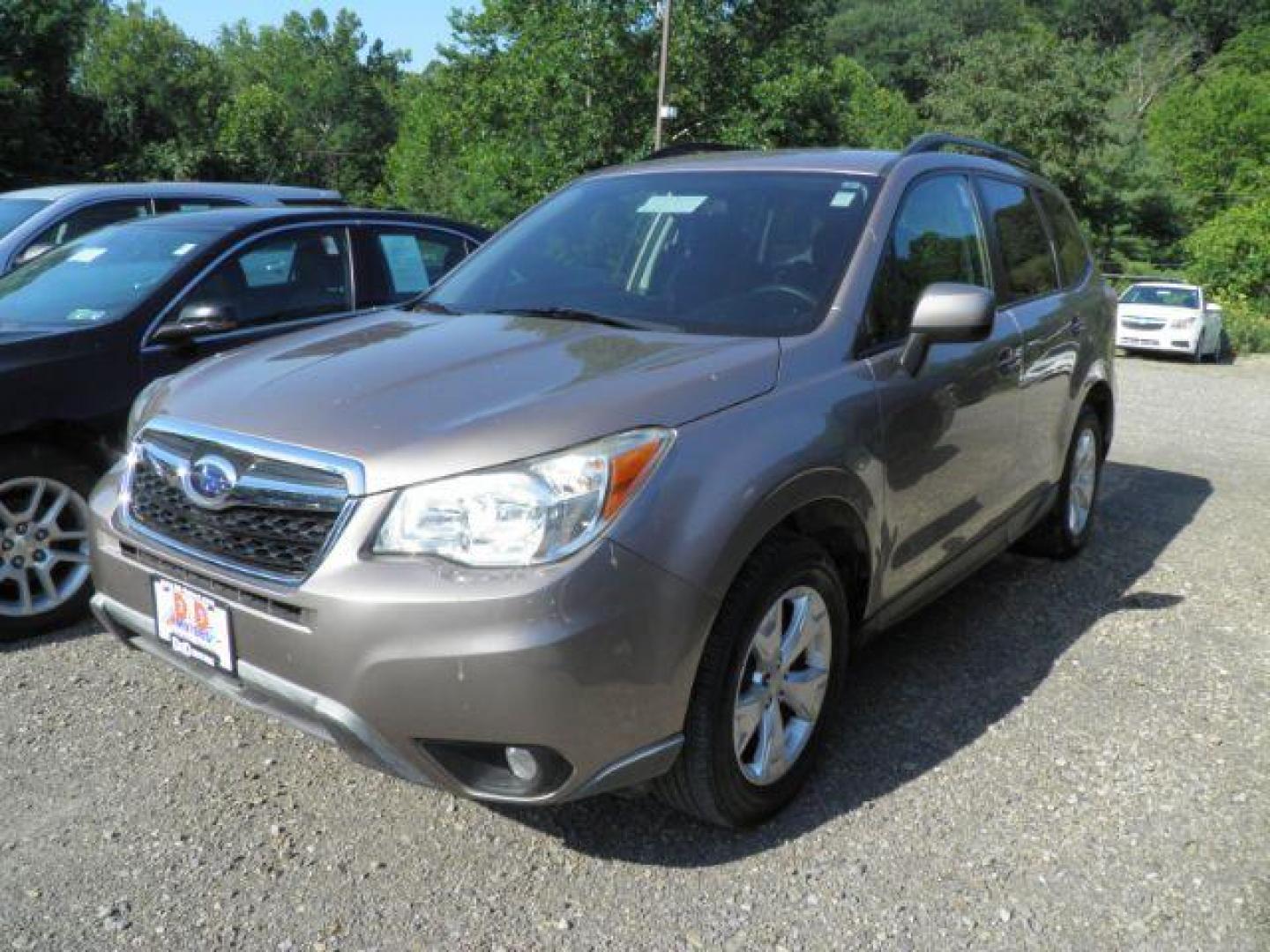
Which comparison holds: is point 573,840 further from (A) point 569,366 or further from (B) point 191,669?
(A) point 569,366

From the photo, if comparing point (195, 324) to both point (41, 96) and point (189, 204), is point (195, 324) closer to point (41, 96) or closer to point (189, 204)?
point (189, 204)

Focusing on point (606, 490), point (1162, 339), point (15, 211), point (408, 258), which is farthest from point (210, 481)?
point (1162, 339)

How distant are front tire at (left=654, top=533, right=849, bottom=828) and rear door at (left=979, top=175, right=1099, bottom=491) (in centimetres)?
158

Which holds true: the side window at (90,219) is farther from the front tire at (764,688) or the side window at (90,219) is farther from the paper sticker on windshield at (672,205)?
the front tire at (764,688)

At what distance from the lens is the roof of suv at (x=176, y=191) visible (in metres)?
7.66

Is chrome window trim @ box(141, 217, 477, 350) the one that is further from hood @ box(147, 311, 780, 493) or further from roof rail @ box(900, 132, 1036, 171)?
roof rail @ box(900, 132, 1036, 171)

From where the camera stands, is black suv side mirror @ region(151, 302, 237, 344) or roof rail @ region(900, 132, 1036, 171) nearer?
roof rail @ region(900, 132, 1036, 171)

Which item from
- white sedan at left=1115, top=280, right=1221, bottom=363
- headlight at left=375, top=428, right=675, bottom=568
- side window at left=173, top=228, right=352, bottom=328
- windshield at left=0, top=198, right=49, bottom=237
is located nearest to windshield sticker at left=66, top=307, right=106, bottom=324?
side window at left=173, top=228, right=352, bottom=328

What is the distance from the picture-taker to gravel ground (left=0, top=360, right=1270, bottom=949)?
98.2 inches

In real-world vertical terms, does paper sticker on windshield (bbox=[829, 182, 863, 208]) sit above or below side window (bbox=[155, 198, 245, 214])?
above

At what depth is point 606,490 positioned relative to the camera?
7.52 feet

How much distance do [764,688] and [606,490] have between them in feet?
2.60

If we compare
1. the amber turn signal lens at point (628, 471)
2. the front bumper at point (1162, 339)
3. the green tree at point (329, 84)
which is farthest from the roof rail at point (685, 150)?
the green tree at point (329, 84)

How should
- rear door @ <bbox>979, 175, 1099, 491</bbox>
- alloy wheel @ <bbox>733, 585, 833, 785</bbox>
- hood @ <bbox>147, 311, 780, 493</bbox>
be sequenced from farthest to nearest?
rear door @ <bbox>979, 175, 1099, 491</bbox> → alloy wheel @ <bbox>733, 585, 833, 785</bbox> → hood @ <bbox>147, 311, 780, 493</bbox>
